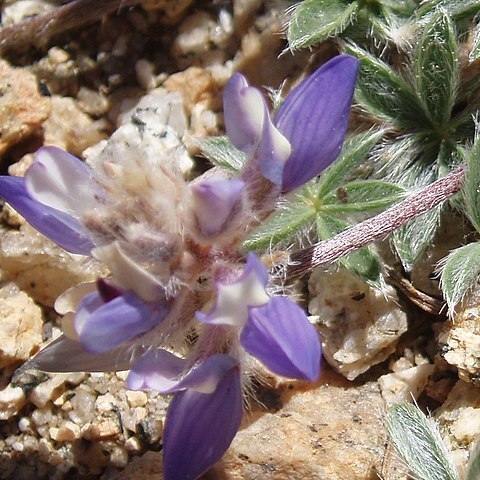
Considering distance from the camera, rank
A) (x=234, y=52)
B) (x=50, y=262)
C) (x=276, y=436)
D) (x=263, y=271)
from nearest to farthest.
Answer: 1. (x=263, y=271)
2. (x=276, y=436)
3. (x=50, y=262)
4. (x=234, y=52)

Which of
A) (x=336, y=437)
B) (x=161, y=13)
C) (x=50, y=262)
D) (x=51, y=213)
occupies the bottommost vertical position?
(x=336, y=437)

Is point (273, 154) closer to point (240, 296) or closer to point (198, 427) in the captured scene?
point (240, 296)

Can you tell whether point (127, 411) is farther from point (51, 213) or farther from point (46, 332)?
point (51, 213)

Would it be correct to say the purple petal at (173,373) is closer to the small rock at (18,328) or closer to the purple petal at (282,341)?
the purple petal at (282,341)

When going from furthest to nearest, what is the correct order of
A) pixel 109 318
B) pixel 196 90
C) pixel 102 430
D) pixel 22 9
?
pixel 22 9
pixel 196 90
pixel 102 430
pixel 109 318

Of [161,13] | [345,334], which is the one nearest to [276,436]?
[345,334]

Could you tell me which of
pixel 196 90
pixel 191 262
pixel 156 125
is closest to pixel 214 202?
pixel 191 262
